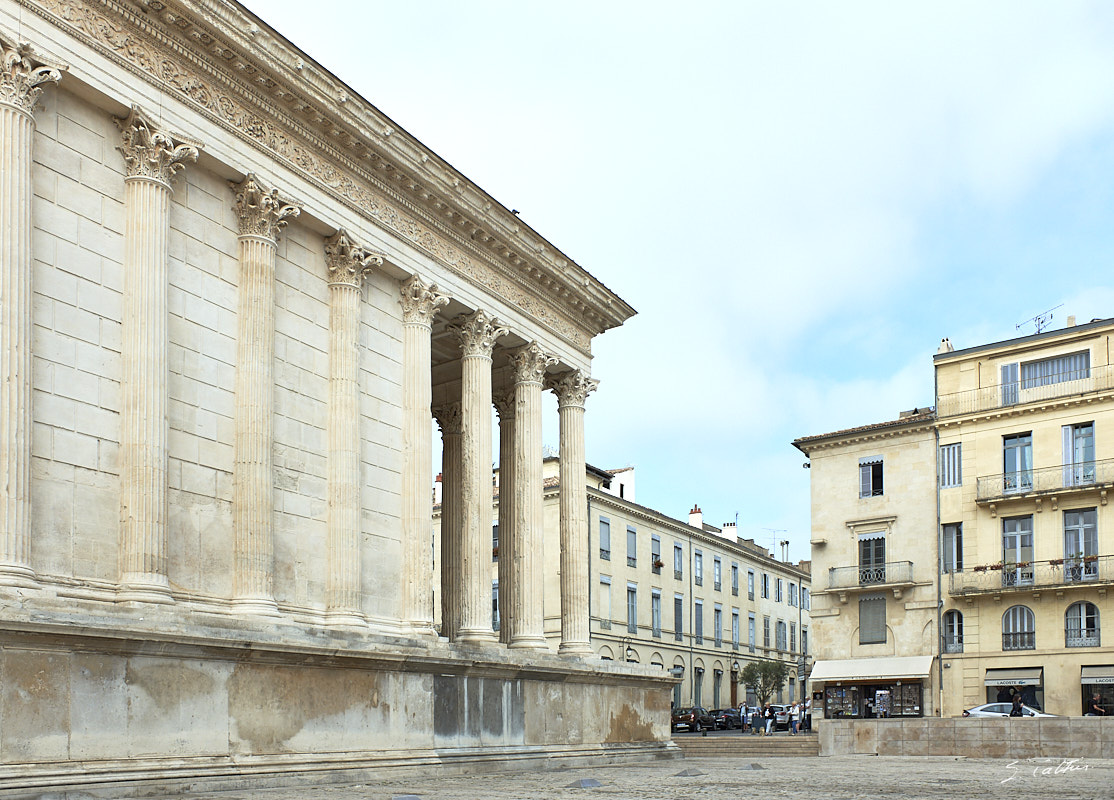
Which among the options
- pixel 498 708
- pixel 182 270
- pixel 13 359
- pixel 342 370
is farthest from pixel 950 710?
pixel 13 359

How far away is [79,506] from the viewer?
16.7 meters

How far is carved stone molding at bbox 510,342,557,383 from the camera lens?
28.7m

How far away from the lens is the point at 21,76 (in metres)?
16.3

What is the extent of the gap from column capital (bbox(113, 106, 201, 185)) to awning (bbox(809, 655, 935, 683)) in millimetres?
36151

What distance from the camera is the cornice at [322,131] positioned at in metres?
18.4

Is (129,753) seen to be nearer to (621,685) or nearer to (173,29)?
(173,29)

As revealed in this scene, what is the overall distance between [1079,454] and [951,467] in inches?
188

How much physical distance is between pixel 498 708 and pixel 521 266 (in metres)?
10.1

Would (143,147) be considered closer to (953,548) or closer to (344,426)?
(344,426)

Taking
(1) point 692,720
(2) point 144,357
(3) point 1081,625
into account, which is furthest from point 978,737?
(2) point 144,357

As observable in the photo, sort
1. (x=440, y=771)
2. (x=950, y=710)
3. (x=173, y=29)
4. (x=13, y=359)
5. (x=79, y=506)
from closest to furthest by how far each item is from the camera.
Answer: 1. (x=13, y=359)
2. (x=79, y=506)
3. (x=173, y=29)
4. (x=440, y=771)
5. (x=950, y=710)

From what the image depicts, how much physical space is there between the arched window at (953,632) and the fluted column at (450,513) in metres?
24.2

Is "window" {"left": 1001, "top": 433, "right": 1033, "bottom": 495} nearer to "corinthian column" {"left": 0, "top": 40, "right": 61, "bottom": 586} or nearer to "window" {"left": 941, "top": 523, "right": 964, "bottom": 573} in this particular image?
"window" {"left": 941, "top": 523, "right": 964, "bottom": 573}

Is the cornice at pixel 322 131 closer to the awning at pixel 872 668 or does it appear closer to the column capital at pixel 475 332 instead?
the column capital at pixel 475 332
